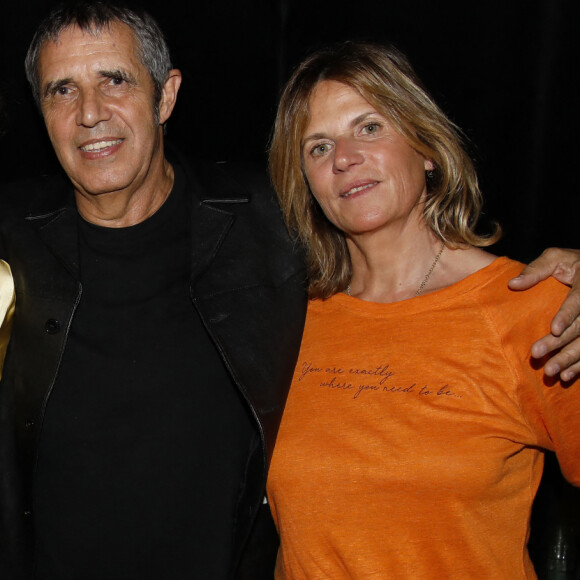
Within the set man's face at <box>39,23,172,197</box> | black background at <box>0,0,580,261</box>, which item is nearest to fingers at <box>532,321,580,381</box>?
black background at <box>0,0,580,261</box>

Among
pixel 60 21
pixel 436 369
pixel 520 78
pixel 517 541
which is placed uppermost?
pixel 60 21

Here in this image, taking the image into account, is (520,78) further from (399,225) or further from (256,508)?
(256,508)

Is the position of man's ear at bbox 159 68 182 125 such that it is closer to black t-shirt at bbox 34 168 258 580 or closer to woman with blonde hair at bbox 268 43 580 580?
woman with blonde hair at bbox 268 43 580 580

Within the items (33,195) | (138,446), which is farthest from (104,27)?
(138,446)

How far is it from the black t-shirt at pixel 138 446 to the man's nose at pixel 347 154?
55 cm

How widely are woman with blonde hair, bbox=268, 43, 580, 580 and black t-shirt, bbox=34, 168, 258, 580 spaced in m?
0.20

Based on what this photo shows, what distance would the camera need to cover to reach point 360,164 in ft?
5.67

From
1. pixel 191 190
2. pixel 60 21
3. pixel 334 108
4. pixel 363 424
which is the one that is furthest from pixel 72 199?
pixel 363 424

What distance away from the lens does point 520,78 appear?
2.31 metres

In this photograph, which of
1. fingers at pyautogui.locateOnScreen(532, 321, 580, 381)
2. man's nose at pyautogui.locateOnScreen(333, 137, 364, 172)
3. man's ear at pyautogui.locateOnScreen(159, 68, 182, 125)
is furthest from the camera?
man's ear at pyautogui.locateOnScreen(159, 68, 182, 125)

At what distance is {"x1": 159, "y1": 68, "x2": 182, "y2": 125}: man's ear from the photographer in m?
2.03

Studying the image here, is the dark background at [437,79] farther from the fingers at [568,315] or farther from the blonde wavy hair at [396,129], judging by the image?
the fingers at [568,315]

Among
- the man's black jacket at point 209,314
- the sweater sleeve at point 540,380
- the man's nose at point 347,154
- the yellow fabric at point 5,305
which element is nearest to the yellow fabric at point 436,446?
the sweater sleeve at point 540,380

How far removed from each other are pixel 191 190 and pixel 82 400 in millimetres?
652
